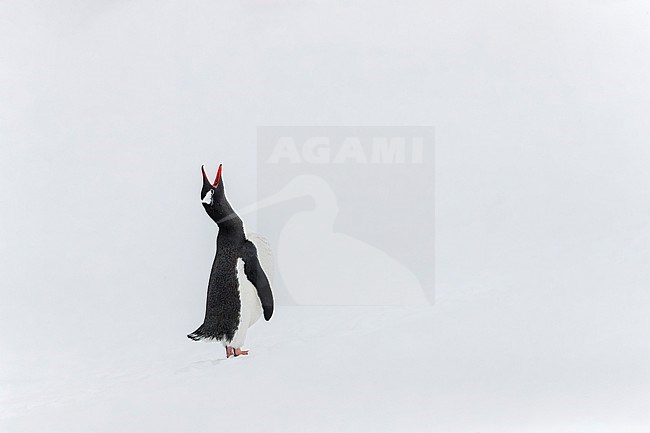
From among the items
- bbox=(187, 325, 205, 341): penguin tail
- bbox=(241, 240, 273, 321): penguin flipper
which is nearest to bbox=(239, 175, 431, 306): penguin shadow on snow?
bbox=(241, 240, 273, 321): penguin flipper

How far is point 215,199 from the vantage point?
2.12 m

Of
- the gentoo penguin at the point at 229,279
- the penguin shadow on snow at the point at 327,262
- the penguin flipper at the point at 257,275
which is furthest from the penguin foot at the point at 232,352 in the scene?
the penguin shadow on snow at the point at 327,262

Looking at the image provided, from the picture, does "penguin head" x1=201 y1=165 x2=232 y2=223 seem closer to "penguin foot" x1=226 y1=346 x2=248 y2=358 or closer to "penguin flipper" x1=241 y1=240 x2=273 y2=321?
"penguin flipper" x1=241 y1=240 x2=273 y2=321

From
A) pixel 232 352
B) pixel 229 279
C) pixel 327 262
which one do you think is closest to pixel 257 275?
pixel 229 279

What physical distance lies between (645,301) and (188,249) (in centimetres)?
140

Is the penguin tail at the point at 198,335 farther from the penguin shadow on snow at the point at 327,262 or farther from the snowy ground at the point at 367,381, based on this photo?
the penguin shadow on snow at the point at 327,262

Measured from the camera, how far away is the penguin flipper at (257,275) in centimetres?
212

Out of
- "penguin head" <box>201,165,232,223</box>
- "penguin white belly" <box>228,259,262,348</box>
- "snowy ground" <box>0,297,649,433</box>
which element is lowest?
"snowy ground" <box>0,297,649,433</box>

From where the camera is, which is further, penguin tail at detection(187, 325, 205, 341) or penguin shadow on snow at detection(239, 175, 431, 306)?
penguin shadow on snow at detection(239, 175, 431, 306)

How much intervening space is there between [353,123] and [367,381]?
775 mm

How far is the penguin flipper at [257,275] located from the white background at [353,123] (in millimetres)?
164

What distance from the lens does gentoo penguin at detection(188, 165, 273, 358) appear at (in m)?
2.10

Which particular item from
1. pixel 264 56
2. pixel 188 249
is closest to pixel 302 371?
pixel 188 249

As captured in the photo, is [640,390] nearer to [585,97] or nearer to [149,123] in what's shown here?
[585,97]
